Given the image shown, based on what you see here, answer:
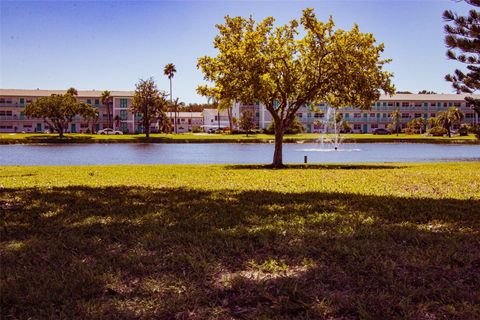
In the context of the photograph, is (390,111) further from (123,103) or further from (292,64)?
(292,64)

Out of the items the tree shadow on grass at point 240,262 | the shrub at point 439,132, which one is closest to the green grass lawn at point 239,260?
the tree shadow on grass at point 240,262

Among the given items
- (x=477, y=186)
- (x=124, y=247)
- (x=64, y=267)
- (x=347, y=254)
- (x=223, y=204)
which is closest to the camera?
(x=64, y=267)

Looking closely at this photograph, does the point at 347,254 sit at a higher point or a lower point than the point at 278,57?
lower

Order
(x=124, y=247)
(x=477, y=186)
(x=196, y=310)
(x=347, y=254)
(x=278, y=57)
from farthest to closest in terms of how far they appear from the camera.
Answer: (x=278, y=57) < (x=477, y=186) < (x=124, y=247) < (x=347, y=254) < (x=196, y=310)

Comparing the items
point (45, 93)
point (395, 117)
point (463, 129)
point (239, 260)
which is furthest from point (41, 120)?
point (239, 260)

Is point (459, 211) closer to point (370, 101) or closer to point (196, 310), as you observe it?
point (196, 310)

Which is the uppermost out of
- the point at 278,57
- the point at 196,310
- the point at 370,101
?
the point at 278,57

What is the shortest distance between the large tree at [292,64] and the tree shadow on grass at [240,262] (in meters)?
18.6

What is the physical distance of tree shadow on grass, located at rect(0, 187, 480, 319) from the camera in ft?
15.3

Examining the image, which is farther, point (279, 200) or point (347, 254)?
point (279, 200)

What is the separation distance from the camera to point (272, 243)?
21.7 feet

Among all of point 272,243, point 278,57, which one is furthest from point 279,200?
point 278,57

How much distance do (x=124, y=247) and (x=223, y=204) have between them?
360 centimetres

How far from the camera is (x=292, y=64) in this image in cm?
2852
